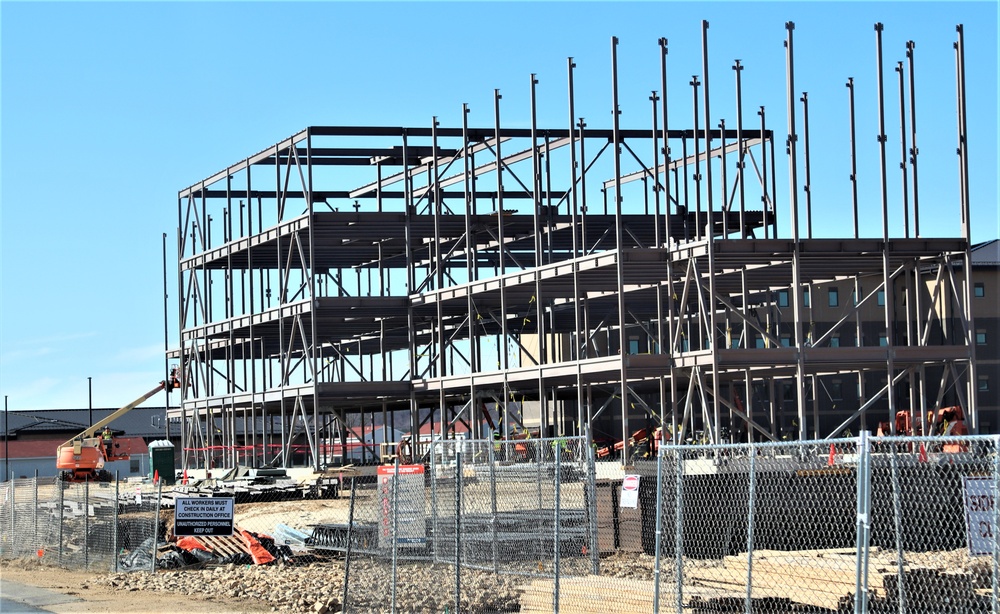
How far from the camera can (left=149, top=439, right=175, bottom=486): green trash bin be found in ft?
174

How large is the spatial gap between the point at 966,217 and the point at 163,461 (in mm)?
33529

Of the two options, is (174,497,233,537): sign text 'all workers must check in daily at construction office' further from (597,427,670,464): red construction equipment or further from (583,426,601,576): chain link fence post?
(597,427,670,464): red construction equipment

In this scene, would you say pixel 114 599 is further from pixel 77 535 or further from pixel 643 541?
pixel 643 541

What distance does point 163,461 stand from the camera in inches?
2109

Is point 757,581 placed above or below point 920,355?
below

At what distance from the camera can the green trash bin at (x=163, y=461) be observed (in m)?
53.1

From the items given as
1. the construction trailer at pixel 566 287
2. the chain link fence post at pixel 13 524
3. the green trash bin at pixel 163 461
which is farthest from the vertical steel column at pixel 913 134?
the green trash bin at pixel 163 461

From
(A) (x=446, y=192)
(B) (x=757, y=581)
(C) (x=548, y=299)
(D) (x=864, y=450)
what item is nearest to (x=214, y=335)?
(A) (x=446, y=192)

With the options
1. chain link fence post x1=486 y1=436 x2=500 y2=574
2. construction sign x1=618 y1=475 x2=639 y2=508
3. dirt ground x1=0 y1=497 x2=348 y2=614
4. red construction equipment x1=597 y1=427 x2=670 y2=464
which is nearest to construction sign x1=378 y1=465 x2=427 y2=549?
chain link fence post x1=486 y1=436 x2=500 y2=574

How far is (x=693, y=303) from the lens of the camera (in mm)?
50125

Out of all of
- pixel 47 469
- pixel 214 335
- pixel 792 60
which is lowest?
pixel 47 469

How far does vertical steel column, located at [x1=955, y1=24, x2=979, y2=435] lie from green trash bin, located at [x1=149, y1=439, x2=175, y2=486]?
32126mm

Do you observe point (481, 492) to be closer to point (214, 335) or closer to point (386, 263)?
point (386, 263)

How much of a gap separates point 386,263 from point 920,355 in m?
28.3
